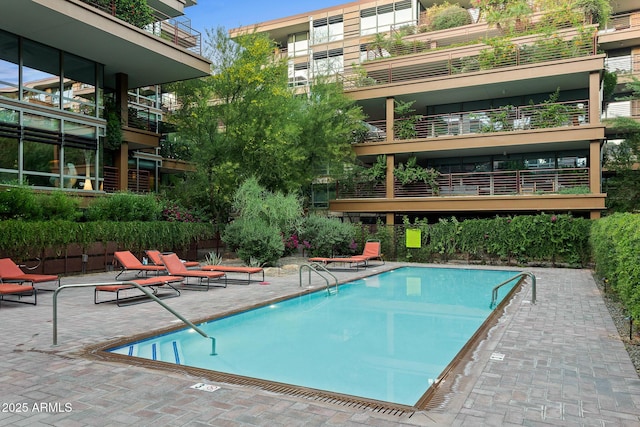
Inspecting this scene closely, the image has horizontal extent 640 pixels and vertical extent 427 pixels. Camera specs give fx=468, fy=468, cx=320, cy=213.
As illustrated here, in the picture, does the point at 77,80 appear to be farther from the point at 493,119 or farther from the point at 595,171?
the point at 595,171

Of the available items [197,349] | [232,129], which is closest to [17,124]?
[232,129]

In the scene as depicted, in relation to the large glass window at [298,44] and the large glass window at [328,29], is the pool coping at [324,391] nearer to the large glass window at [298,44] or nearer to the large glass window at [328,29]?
the large glass window at [328,29]

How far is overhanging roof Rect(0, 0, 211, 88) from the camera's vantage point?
611 inches

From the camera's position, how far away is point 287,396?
451 centimetres

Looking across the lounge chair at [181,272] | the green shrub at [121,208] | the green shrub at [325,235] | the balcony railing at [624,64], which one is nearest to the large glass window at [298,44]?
the balcony railing at [624,64]

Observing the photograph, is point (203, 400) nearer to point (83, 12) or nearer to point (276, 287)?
point (276, 287)

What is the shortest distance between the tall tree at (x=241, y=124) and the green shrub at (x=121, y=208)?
3703 mm

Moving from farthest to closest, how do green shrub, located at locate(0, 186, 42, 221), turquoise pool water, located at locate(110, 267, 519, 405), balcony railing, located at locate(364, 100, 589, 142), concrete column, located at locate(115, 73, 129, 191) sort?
1. concrete column, located at locate(115, 73, 129, 191)
2. balcony railing, located at locate(364, 100, 589, 142)
3. green shrub, located at locate(0, 186, 42, 221)
4. turquoise pool water, located at locate(110, 267, 519, 405)

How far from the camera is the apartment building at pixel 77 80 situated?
16281 millimetres

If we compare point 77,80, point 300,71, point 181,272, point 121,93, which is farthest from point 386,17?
point 181,272

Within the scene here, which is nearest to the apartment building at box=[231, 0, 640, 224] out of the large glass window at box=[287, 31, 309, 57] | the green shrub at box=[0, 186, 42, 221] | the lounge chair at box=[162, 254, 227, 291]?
the large glass window at box=[287, 31, 309, 57]

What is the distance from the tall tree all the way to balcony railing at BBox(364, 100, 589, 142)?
4.84 m

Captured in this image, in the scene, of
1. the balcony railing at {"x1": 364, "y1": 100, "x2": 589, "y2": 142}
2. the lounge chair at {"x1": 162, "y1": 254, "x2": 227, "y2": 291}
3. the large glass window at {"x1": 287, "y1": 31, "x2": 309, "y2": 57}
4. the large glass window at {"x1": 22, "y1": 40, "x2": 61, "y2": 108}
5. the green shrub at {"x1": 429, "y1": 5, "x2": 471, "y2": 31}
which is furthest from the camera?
the large glass window at {"x1": 287, "y1": 31, "x2": 309, "y2": 57}

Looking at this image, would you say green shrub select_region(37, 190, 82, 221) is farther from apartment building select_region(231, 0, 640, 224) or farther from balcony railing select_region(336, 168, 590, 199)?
balcony railing select_region(336, 168, 590, 199)
